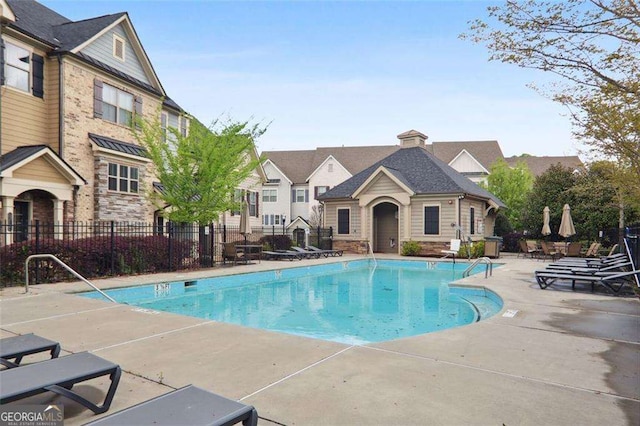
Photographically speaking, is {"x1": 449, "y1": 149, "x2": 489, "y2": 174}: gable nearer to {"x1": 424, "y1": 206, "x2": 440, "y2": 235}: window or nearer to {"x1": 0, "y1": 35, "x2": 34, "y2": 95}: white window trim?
{"x1": 424, "y1": 206, "x2": 440, "y2": 235}: window

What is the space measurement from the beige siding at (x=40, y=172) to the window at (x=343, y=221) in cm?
1560

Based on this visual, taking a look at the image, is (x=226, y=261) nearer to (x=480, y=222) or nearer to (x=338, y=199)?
(x=338, y=199)

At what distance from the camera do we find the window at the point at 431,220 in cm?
2347

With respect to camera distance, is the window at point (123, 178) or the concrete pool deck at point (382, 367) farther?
the window at point (123, 178)

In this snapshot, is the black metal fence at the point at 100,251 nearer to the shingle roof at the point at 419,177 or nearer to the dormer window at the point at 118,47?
the dormer window at the point at 118,47

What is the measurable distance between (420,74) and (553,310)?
10.3m

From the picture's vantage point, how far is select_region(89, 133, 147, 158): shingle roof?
1717cm

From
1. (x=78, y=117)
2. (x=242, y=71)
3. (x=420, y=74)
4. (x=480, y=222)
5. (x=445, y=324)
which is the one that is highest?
(x=242, y=71)

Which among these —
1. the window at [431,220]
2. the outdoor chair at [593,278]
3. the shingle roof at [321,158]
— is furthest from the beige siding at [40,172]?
the shingle roof at [321,158]

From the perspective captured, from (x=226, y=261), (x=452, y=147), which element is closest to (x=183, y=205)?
(x=226, y=261)

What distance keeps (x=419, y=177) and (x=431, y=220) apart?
3.24 meters

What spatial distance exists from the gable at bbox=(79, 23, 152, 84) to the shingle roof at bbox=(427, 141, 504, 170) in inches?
1295

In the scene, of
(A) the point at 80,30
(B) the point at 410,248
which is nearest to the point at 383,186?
(B) the point at 410,248

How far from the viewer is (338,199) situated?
26.4 meters
